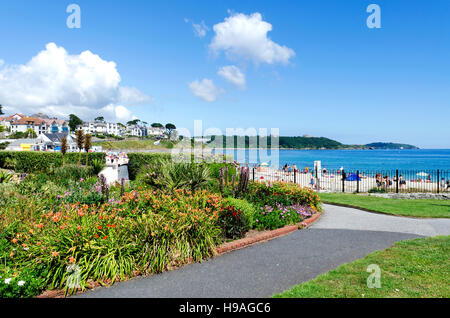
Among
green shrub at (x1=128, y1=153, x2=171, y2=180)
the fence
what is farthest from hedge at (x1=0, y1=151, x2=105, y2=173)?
the fence

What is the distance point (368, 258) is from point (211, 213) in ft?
11.1

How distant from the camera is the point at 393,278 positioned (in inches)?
180

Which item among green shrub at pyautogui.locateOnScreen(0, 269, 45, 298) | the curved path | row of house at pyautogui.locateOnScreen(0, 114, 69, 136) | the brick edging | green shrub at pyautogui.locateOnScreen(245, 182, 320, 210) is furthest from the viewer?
row of house at pyautogui.locateOnScreen(0, 114, 69, 136)

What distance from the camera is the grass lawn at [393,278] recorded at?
4.08 m

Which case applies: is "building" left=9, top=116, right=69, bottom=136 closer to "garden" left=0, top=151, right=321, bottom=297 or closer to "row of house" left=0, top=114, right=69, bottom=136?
"row of house" left=0, top=114, right=69, bottom=136

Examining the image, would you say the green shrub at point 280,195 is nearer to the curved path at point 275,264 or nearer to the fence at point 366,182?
the curved path at point 275,264

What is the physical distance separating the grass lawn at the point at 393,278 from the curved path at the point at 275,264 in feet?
1.06

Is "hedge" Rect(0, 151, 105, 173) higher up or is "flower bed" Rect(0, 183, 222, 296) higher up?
"hedge" Rect(0, 151, 105, 173)

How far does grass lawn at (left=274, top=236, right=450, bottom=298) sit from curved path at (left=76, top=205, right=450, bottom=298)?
0.32 m

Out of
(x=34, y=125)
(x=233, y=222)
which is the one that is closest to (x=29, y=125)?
(x=34, y=125)

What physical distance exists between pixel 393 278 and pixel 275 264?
1895 millimetres

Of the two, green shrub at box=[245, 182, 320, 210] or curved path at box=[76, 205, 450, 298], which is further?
green shrub at box=[245, 182, 320, 210]

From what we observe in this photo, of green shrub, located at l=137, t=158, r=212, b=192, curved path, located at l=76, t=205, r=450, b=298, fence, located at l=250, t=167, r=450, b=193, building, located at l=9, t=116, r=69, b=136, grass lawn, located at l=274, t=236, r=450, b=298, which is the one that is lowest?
fence, located at l=250, t=167, r=450, b=193

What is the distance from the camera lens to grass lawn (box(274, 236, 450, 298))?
408 centimetres
